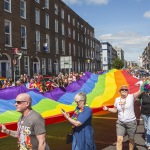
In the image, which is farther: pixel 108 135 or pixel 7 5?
pixel 7 5

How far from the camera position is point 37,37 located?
3206 centimetres

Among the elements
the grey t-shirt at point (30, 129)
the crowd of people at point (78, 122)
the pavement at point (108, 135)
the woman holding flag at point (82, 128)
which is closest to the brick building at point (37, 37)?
the pavement at point (108, 135)

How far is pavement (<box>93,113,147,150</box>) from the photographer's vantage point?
7859 millimetres

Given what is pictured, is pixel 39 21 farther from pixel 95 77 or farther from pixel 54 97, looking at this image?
pixel 54 97

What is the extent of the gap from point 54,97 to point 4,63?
49.1 feet

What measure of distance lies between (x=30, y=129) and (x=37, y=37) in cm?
2897

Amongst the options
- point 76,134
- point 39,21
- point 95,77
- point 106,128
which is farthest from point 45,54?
point 76,134

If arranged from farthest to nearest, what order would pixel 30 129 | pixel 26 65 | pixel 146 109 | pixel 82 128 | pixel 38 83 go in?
pixel 26 65
pixel 38 83
pixel 146 109
pixel 82 128
pixel 30 129

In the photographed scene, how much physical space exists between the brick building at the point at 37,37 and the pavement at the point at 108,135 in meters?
8.44

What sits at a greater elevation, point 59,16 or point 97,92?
point 59,16

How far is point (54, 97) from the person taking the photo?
10.8 meters

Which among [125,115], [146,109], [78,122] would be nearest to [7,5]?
[146,109]

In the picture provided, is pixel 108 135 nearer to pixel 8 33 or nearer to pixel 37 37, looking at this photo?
pixel 8 33

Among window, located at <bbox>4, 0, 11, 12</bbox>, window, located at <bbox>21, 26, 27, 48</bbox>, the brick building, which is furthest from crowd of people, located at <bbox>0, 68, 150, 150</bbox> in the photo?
window, located at <bbox>21, 26, 27, 48</bbox>
